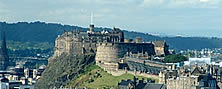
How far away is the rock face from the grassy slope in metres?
2.62

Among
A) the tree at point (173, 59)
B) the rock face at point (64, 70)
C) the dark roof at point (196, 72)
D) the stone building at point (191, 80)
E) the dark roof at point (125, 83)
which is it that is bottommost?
the rock face at point (64, 70)

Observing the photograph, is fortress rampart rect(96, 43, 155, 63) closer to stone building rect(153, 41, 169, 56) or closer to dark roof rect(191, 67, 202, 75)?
stone building rect(153, 41, 169, 56)

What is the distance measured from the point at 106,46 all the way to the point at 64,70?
9.68 m

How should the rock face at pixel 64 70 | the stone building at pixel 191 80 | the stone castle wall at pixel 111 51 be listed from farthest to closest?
1. the stone castle wall at pixel 111 51
2. the rock face at pixel 64 70
3. the stone building at pixel 191 80

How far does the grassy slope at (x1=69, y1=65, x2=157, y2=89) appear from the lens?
134 m

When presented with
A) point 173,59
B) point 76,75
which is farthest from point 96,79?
point 173,59

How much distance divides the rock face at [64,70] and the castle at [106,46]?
1.90m

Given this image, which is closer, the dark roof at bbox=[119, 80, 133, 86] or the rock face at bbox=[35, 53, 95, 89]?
the dark roof at bbox=[119, 80, 133, 86]

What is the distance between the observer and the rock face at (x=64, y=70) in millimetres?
150625

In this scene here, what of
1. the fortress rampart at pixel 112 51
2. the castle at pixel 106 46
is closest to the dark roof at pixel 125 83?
the castle at pixel 106 46

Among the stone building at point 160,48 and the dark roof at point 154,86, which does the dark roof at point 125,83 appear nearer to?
the dark roof at point 154,86

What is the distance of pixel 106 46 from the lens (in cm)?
15288

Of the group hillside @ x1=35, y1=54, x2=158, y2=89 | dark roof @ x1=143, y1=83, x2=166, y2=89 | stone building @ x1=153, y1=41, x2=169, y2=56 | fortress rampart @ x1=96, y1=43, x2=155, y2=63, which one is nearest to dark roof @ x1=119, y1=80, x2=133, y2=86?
hillside @ x1=35, y1=54, x2=158, y2=89

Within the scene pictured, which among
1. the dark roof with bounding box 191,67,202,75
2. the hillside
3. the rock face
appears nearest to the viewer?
the dark roof with bounding box 191,67,202,75
